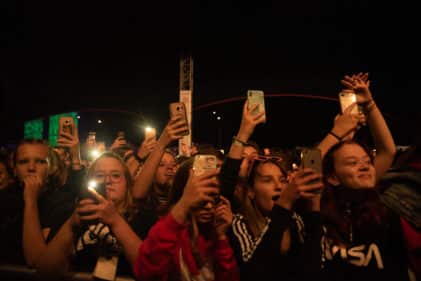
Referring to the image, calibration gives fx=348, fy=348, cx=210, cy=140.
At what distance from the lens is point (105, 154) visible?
3.07 meters

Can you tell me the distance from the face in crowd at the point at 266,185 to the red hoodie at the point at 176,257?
0.70m

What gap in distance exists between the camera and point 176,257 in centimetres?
204

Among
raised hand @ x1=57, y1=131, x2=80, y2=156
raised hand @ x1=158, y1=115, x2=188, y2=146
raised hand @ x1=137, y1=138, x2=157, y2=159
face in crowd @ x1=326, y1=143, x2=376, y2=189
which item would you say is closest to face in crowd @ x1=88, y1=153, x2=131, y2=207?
raised hand @ x1=158, y1=115, x2=188, y2=146

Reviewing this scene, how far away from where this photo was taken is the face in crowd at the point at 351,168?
2.51 meters

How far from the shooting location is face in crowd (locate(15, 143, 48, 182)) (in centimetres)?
303

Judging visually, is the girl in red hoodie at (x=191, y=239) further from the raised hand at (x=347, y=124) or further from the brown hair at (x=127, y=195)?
the raised hand at (x=347, y=124)

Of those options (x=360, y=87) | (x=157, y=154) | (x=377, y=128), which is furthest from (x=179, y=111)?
(x=377, y=128)

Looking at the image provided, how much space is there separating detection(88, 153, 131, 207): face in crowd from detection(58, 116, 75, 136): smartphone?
0.89 meters

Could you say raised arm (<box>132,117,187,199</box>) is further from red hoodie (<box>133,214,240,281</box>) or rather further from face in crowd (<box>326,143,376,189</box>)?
face in crowd (<box>326,143,376,189</box>)

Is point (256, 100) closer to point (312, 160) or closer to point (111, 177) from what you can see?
point (312, 160)

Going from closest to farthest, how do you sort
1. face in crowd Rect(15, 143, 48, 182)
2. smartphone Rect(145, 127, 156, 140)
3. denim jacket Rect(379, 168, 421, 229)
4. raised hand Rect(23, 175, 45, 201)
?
denim jacket Rect(379, 168, 421, 229), raised hand Rect(23, 175, 45, 201), face in crowd Rect(15, 143, 48, 182), smartphone Rect(145, 127, 156, 140)

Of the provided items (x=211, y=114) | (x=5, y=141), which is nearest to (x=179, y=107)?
(x=5, y=141)

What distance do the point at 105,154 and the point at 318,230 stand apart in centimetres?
191

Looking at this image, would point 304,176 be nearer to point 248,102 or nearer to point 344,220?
point 344,220
